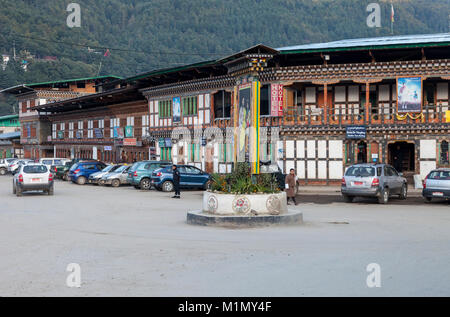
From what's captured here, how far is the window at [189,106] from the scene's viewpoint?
4384 centimetres

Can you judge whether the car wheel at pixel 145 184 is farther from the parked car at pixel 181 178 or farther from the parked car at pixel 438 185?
the parked car at pixel 438 185

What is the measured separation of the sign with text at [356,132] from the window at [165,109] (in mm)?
16152

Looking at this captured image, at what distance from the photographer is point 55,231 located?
604 inches

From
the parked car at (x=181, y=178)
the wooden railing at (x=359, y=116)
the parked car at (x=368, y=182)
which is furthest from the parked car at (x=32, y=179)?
the wooden railing at (x=359, y=116)

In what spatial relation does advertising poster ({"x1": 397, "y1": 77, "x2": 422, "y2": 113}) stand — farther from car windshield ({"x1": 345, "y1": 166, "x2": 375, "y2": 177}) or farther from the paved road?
the paved road

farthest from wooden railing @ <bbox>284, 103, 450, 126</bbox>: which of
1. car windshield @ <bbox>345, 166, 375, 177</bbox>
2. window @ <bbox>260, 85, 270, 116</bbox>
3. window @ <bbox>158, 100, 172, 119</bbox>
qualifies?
window @ <bbox>158, 100, 172, 119</bbox>

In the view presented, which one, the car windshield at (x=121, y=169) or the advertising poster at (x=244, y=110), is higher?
the advertising poster at (x=244, y=110)

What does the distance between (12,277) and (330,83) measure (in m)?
29.5

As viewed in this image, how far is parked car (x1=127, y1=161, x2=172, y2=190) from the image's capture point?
3412cm

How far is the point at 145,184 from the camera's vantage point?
34188mm

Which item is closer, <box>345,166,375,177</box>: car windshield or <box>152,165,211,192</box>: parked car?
<box>345,166,375,177</box>: car windshield

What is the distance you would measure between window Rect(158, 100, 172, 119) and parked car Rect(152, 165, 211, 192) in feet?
46.2
